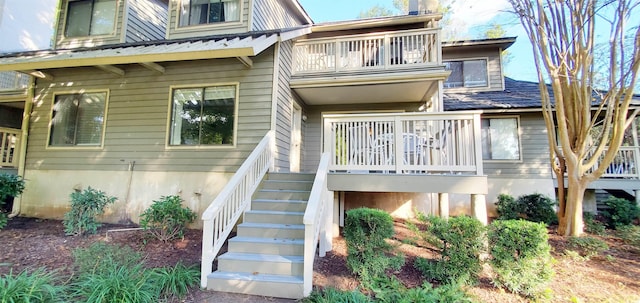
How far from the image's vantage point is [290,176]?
5.68 metres

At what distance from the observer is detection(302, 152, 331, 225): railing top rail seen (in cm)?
344

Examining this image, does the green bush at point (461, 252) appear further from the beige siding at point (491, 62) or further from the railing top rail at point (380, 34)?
the beige siding at point (491, 62)

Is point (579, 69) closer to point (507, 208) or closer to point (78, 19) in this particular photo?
point (507, 208)

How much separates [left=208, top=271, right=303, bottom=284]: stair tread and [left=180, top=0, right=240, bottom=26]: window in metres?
5.81

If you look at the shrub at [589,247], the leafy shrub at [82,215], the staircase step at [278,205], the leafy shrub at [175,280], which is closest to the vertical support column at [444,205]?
the shrub at [589,247]

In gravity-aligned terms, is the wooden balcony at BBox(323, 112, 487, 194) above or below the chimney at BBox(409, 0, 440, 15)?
Answer: below

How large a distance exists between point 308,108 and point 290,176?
130 inches

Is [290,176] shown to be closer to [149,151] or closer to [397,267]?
[397,267]

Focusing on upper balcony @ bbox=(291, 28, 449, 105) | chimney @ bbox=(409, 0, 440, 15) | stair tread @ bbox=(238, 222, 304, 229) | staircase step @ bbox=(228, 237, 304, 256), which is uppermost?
chimney @ bbox=(409, 0, 440, 15)

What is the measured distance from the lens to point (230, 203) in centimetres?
426

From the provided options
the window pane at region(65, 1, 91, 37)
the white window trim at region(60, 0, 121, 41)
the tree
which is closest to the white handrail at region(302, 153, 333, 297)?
the tree

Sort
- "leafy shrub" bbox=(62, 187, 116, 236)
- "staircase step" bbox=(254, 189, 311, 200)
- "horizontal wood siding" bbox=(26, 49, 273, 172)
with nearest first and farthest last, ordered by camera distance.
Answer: "staircase step" bbox=(254, 189, 311, 200) → "leafy shrub" bbox=(62, 187, 116, 236) → "horizontal wood siding" bbox=(26, 49, 273, 172)

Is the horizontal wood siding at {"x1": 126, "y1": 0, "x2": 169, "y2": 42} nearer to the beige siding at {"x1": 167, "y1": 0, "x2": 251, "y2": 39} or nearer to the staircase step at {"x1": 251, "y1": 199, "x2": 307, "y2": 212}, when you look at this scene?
the beige siding at {"x1": 167, "y1": 0, "x2": 251, "y2": 39}

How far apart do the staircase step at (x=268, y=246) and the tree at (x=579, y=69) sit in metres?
5.89
